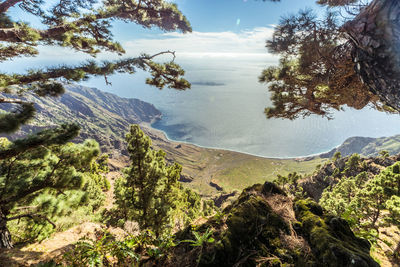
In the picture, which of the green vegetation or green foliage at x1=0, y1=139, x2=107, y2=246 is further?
the green vegetation

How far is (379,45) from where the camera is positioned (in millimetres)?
4164

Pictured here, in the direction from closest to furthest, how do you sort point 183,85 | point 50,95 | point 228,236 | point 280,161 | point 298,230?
point 228,236 < point 298,230 < point 50,95 < point 183,85 < point 280,161

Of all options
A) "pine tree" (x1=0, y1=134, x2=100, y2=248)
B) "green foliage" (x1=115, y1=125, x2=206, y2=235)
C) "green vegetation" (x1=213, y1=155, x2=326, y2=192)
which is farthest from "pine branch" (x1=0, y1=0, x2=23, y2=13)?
"green vegetation" (x1=213, y1=155, x2=326, y2=192)

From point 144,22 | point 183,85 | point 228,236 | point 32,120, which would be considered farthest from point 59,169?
point 144,22

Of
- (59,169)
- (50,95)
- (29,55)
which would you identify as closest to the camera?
(59,169)

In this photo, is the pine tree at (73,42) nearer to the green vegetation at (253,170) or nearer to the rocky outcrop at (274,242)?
the rocky outcrop at (274,242)

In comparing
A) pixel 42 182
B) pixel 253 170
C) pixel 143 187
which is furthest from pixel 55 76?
pixel 253 170

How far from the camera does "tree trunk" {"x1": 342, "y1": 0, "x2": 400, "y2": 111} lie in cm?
390

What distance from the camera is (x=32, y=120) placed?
3.86 meters

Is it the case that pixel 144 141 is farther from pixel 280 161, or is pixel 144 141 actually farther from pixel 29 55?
pixel 280 161

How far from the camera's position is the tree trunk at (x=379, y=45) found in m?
3.90

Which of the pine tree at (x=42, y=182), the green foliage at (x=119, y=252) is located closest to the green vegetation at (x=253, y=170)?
the pine tree at (x=42, y=182)

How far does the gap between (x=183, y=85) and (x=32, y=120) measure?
17.5 feet

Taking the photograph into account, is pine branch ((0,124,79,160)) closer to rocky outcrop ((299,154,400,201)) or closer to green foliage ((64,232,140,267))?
green foliage ((64,232,140,267))
